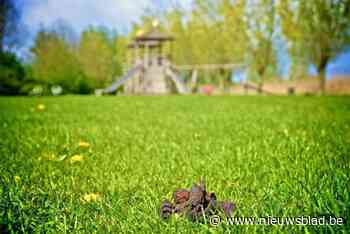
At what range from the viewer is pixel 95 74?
37.8 meters

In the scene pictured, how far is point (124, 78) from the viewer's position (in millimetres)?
21391

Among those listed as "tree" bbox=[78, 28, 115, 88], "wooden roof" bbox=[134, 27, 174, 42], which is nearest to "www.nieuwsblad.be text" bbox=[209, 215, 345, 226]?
"wooden roof" bbox=[134, 27, 174, 42]

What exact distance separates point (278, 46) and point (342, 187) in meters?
24.0

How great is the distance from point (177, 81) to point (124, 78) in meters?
3.27

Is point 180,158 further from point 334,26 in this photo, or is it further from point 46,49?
point 46,49

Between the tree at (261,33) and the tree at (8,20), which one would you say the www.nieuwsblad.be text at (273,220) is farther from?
the tree at (261,33)

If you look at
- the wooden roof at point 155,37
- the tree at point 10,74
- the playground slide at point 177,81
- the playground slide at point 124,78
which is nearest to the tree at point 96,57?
the playground slide at point 124,78

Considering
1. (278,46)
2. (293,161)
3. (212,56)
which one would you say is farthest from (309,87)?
(293,161)

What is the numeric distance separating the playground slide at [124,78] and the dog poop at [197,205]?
65.1 feet

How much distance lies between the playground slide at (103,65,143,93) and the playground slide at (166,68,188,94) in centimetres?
196

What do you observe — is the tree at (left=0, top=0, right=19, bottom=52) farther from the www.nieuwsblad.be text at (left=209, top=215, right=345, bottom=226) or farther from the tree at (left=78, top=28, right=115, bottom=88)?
the www.nieuwsblad.be text at (left=209, top=215, right=345, bottom=226)

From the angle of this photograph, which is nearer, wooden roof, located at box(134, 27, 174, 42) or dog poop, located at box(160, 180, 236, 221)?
dog poop, located at box(160, 180, 236, 221)

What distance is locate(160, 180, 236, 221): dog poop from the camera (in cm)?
121

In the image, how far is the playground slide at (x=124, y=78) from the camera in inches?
819
